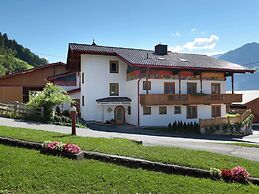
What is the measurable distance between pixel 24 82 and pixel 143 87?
18.2 metres

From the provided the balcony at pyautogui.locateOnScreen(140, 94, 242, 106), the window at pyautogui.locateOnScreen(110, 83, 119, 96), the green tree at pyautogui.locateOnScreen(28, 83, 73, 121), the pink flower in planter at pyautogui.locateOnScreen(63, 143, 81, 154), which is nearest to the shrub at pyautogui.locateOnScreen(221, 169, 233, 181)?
the pink flower in planter at pyautogui.locateOnScreen(63, 143, 81, 154)

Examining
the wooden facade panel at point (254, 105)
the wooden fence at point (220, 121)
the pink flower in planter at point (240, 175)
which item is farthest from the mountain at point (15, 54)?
the pink flower in planter at point (240, 175)

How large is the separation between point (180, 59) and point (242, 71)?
23.4 ft

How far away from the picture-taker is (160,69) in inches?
1175

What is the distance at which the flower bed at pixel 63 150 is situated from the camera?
998 cm

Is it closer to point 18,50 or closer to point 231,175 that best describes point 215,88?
point 231,175

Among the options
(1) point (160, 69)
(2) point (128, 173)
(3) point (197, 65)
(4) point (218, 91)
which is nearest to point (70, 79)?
(1) point (160, 69)

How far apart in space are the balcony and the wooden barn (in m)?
17.4

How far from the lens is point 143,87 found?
29.1 meters

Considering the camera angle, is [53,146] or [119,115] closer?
[53,146]

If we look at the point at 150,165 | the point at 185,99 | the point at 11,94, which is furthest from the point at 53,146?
the point at 11,94

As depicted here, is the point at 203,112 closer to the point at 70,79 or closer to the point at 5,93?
the point at 70,79

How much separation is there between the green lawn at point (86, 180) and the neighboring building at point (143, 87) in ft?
61.4

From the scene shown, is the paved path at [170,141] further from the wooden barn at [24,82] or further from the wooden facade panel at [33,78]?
the wooden facade panel at [33,78]
